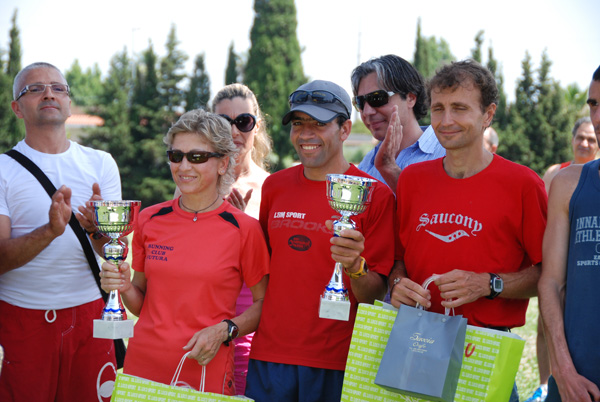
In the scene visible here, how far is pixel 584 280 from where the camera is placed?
2482 mm

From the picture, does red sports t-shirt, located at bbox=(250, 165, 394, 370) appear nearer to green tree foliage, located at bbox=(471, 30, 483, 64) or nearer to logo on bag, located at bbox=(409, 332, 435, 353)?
logo on bag, located at bbox=(409, 332, 435, 353)

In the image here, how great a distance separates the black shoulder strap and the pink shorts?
0.30m

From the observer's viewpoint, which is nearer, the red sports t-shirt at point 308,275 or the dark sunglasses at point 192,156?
the red sports t-shirt at point 308,275

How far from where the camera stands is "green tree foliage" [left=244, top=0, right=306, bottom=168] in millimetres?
31906

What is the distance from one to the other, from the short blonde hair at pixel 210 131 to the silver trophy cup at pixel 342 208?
0.79 meters

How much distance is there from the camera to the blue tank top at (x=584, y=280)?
244 centimetres

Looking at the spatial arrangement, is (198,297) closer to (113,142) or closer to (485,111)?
(485,111)

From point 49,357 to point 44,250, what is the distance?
0.69 m

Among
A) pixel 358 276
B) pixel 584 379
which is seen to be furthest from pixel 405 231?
pixel 584 379

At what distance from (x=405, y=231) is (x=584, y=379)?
1077mm

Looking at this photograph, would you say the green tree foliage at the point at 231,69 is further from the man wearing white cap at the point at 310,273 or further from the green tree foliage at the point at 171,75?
the man wearing white cap at the point at 310,273

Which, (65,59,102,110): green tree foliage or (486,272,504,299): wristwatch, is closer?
(486,272,504,299): wristwatch

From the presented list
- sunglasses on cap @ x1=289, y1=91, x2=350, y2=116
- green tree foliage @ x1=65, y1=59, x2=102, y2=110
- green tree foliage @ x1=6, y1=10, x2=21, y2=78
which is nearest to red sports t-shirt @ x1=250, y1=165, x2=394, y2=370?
sunglasses on cap @ x1=289, y1=91, x2=350, y2=116

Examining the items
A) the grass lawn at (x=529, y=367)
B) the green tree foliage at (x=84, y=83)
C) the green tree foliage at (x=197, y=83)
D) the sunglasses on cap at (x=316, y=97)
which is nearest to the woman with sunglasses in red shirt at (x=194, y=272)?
the sunglasses on cap at (x=316, y=97)
